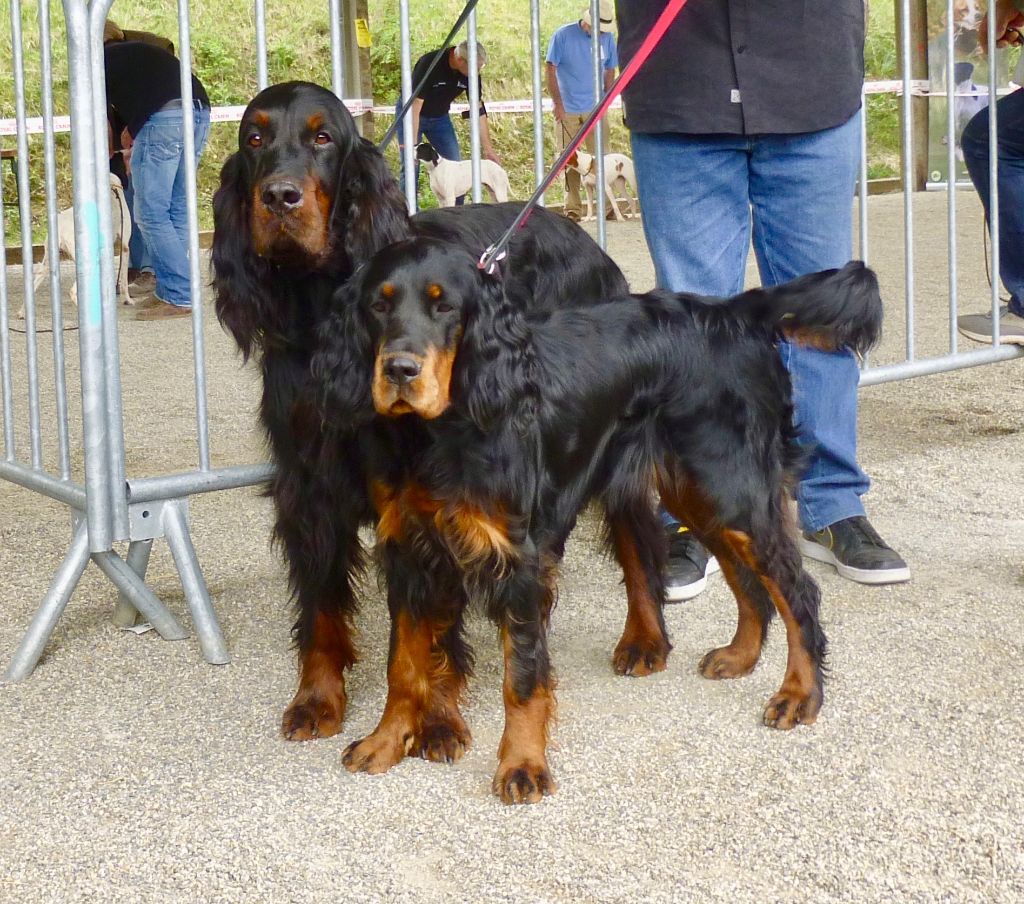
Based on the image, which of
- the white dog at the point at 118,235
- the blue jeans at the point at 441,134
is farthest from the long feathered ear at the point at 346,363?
the blue jeans at the point at 441,134

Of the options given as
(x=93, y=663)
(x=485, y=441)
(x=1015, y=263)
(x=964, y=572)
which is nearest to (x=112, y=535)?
(x=93, y=663)

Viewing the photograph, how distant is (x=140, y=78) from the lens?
8398 millimetres

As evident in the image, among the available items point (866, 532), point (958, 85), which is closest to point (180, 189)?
point (866, 532)

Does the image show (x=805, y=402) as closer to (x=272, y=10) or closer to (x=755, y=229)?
(x=755, y=229)

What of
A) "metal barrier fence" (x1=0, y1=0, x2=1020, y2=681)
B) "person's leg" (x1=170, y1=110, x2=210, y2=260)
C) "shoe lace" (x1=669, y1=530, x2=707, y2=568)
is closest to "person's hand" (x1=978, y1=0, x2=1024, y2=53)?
"metal barrier fence" (x1=0, y1=0, x2=1020, y2=681)

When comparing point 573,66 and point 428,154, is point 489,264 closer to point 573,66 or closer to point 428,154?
point 428,154

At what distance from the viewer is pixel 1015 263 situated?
17.9ft

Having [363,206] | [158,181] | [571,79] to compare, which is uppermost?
[571,79]

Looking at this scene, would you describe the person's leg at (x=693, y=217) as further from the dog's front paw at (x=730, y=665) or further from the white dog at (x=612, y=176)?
the white dog at (x=612, y=176)

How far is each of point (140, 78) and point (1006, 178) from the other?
542 centimetres

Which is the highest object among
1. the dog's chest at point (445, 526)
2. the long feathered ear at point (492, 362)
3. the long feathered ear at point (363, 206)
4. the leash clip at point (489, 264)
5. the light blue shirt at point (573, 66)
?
the light blue shirt at point (573, 66)

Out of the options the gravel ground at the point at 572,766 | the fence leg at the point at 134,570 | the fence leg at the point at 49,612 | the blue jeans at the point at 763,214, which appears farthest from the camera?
the blue jeans at the point at 763,214

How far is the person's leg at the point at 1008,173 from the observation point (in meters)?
5.24

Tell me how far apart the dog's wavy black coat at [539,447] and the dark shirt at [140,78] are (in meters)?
6.24
